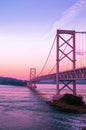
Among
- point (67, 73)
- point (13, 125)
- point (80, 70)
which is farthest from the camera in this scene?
point (67, 73)

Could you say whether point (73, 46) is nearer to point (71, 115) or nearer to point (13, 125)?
point (71, 115)

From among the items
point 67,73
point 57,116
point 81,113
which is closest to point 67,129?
point 57,116

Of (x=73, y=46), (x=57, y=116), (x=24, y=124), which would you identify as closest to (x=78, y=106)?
(x=57, y=116)

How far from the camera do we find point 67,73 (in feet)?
114

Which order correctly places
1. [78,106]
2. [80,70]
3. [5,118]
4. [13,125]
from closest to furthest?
1. [13,125]
2. [5,118]
3. [80,70]
4. [78,106]

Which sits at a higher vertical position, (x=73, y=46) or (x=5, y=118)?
(x=73, y=46)

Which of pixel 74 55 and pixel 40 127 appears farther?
pixel 74 55

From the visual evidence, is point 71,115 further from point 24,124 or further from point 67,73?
point 67,73

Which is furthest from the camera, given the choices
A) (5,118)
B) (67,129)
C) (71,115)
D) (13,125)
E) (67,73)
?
(67,73)

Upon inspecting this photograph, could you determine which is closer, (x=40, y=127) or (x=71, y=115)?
(x=40, y=127)

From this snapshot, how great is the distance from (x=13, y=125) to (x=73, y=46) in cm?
1706

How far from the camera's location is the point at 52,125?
2178cm

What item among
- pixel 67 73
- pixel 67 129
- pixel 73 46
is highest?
pixel 73 46

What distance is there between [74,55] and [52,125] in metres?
15.3
